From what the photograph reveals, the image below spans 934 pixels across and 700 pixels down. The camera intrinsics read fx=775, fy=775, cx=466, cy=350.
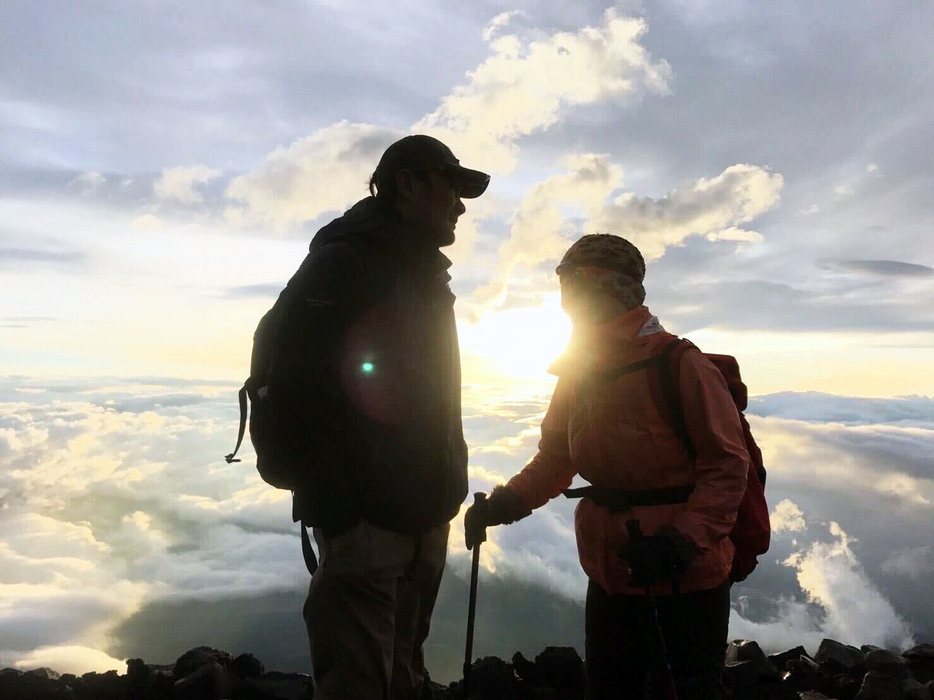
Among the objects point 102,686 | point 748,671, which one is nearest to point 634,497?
point 748,671

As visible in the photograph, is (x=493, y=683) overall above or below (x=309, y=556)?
below

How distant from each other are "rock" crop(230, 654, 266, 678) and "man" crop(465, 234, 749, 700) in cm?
450

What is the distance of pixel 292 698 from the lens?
21.6ft

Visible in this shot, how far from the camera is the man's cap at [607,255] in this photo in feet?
12.8

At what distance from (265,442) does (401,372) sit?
67 cm

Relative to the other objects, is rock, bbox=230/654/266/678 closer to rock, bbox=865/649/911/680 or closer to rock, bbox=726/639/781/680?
rock, bbox=726/639/781/680

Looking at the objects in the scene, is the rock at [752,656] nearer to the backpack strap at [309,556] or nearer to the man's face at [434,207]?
the backpack strap at [309,556]

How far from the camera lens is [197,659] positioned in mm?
7426

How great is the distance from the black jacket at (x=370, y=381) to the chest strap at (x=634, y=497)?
712mm

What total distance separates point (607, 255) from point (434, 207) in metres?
0.91

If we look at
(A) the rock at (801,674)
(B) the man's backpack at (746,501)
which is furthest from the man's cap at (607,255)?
(A) the rock at (801,674)

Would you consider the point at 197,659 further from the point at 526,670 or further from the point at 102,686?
the point at 526,670

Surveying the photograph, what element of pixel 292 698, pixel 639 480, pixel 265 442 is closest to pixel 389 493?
pixel 265 442

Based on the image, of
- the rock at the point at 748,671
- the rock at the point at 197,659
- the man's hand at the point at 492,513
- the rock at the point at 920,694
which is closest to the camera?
the man's hand at the point at 492,513
